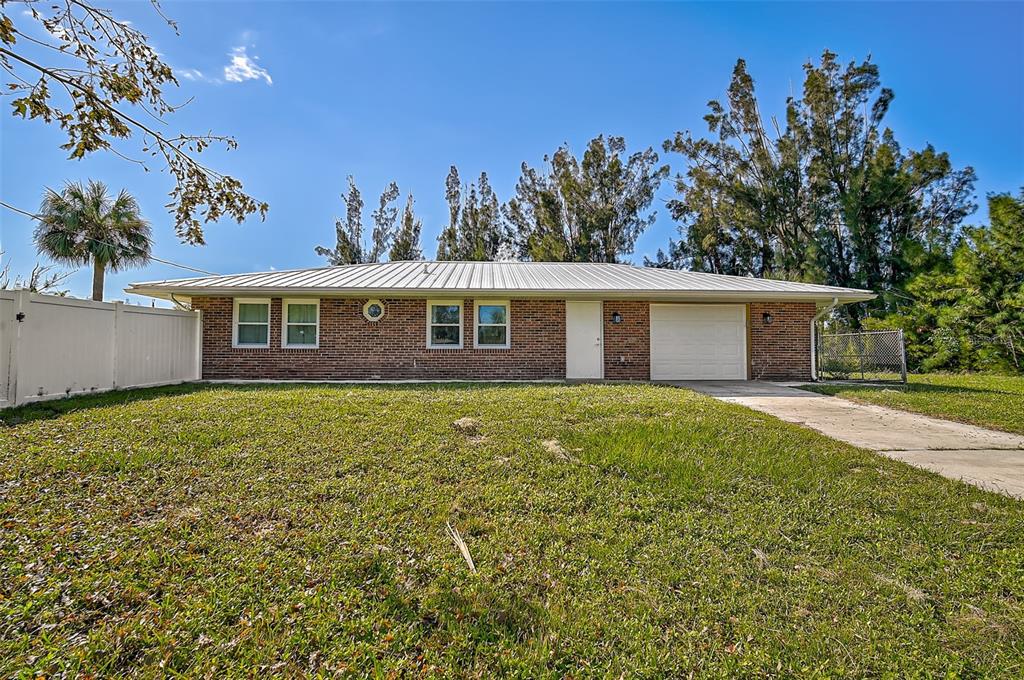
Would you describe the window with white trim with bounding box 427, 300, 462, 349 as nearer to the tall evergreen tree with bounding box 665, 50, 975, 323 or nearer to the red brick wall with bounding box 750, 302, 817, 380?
the red brick wall with bounding box 750, 302, 817, 380

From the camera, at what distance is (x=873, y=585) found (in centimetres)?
271

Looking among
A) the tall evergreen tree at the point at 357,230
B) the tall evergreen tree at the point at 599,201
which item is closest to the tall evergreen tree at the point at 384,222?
the tall evergreen tree at the point at 357,230

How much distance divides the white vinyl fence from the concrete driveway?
1102cm

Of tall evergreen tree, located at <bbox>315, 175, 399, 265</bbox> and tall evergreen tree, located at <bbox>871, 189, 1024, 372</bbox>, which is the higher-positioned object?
tall evergreen tree, located at <bbox>315, 175, 399, 265</bbox>

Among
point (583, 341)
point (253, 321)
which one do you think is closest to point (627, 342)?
point (583, 341)

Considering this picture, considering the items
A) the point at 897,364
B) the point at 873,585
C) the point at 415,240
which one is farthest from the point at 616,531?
the point at 415,240

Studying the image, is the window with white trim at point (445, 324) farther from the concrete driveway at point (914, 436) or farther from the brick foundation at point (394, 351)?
the concrete driveway at point (914, 436)

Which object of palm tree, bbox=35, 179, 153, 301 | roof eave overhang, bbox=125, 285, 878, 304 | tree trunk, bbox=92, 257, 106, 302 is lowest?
roof eave overhang, bbox=125, 285, 878, 304

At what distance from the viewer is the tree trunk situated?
16.5 m

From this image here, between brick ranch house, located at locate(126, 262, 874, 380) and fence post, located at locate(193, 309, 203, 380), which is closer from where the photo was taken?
fence post, located at locate(193, 309, 203, 380)

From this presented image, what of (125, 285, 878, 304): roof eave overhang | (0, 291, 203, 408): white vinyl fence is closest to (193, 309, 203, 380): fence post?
(0, 291, 203, 408): white vinyl fence

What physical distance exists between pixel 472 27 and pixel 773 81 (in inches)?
781

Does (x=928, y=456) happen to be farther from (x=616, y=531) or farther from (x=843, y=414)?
(x=616, y=531)

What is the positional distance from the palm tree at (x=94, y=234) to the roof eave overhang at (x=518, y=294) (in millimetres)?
8428
